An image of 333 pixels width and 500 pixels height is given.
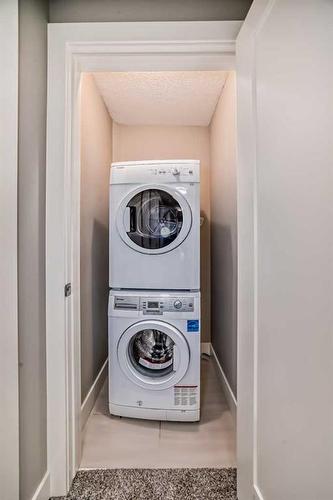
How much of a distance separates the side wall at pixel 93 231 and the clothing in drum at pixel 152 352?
1.06ft

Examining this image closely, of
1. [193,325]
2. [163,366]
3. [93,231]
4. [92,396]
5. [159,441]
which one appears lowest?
[159,441]

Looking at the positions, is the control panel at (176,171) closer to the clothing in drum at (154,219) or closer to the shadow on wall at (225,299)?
the clothing in drum at (154,219)

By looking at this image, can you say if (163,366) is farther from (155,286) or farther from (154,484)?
(154,484)

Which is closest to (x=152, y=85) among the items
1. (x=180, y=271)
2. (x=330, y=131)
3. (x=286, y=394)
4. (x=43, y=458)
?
(x=180, y=271)

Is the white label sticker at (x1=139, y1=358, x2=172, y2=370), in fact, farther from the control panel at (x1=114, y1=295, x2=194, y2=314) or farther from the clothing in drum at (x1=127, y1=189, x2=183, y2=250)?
the clothing in drum at (x1=127, y1=189, x2=183, y2=250)

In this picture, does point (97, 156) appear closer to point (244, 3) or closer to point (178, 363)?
point (244, 3)

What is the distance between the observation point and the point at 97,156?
95.5 inches

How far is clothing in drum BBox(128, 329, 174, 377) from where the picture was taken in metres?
2.04

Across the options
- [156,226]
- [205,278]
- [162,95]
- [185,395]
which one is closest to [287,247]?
[156,226]

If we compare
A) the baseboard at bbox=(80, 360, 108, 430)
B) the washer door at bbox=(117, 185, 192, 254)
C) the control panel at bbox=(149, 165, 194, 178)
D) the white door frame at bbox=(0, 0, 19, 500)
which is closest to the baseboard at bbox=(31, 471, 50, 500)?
the white door frame at bbox=(0, 0, 19, 500)

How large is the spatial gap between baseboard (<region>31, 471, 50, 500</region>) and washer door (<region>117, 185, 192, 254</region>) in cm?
126

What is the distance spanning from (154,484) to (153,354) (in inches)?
29.4

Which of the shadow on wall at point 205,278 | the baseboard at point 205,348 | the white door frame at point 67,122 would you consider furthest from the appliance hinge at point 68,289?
the baseboard at point 205,348

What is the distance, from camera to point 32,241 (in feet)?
4.16
